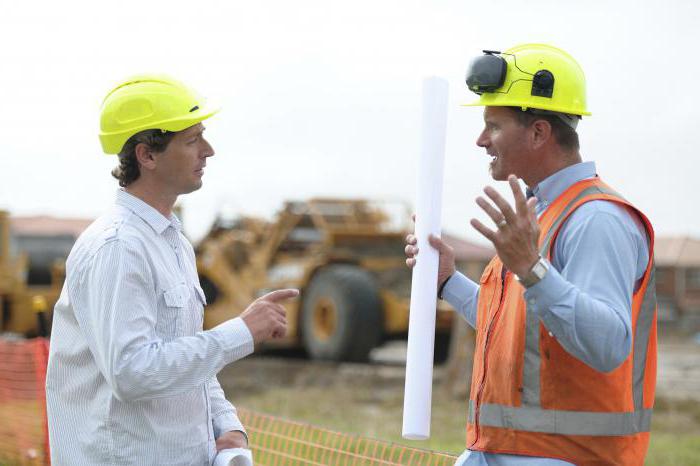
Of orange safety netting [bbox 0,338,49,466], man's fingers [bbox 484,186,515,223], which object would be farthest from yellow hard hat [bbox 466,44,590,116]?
orange safety netting [bbox 0,338,49,466]

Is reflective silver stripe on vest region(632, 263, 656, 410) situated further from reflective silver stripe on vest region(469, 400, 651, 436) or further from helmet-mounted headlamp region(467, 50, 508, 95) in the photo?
helmet-mounted headlamp region(467, 50, 508, 95)

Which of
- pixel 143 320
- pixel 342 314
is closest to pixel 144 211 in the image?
pixel 143 320

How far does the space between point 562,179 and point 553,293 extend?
538mm

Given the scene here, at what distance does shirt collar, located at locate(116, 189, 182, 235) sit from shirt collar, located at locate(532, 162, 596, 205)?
1.15 meters

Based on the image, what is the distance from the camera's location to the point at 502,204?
254 centimetres

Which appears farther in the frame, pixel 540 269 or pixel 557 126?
pixel 557 126

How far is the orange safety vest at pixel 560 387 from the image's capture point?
107 inches

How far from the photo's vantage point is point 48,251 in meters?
19.0

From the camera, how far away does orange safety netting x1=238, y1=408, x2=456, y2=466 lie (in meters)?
4.16

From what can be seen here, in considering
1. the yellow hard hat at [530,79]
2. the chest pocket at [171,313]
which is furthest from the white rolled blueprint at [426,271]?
the chest pocket at [171,313]

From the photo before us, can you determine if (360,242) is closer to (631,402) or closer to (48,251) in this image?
(48,251)

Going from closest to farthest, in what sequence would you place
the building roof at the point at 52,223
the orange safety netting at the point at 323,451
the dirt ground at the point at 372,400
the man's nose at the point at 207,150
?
the man's nose at the point at 207,150 < the orange safety netting at the point at 323,451 < the dirt ground at the point at 372,400 < the building roof at the point at 52,223

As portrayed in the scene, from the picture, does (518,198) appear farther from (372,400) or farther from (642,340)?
(372,400)

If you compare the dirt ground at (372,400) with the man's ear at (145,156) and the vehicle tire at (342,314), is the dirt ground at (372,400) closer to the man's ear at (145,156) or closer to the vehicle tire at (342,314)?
the vehicle tire at (342,314)
